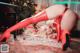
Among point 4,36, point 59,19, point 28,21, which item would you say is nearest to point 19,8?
point 28,21

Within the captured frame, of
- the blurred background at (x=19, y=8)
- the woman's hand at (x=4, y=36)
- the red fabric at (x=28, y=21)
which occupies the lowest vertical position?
the woman's hand at (x=4, y=36)

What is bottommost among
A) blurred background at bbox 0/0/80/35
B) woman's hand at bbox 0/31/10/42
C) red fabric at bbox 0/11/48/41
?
woman's hand at bbox 0/31/10/42

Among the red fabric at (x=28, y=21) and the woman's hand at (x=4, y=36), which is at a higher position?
the red fabric at (x=28, y=21)

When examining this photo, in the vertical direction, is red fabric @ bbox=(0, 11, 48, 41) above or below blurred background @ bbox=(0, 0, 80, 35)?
below

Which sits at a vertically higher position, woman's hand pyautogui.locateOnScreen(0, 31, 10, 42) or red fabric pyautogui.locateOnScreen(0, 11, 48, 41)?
red fabric pyautogui.locateOnScreen(0, 11, 48, 41)

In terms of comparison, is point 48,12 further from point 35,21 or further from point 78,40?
point 78,40

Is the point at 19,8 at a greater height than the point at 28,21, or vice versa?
the point at 19,8

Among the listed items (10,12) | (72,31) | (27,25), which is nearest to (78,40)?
(72,31)

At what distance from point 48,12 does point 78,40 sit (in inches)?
17.7

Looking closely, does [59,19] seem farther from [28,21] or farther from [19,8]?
[19,8]

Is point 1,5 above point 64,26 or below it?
above

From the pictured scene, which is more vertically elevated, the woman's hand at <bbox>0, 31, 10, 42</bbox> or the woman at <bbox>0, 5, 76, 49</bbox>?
the woman at <bbox>0, 5, 76, 49</bbox>

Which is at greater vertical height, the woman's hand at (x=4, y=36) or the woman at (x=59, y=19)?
the woman at (x=59, y=19)

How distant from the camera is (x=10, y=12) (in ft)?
9.46
